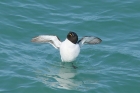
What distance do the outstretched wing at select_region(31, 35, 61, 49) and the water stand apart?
451 mm

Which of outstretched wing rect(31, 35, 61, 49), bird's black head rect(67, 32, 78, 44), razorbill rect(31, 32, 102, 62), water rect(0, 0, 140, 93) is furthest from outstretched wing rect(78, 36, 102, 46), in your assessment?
outstretched wing rect(31, 35, 61, 49)

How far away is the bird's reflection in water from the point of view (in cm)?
1652

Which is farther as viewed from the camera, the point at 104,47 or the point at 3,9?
the point at 3,9

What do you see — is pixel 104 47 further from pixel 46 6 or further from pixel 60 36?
pixel 46 6

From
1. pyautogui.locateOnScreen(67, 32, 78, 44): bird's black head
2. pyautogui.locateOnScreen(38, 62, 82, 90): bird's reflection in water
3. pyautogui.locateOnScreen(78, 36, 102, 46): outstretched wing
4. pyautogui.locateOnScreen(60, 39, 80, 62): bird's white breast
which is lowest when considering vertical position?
pyautogui.locateOnScreen(38, 62, 82, 90): bird's reflection in water

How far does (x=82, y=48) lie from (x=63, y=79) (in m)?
3.10

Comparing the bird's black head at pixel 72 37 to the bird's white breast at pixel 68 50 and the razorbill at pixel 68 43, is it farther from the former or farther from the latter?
the bird's white breast at pixel 68 50

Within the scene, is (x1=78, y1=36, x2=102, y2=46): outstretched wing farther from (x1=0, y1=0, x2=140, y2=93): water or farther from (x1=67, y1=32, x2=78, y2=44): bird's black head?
(x1=67, y1=32, x2=78, y2=44): bird's black head

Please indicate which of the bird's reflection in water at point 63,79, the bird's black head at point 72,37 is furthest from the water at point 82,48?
the bird's black head at point 72,37

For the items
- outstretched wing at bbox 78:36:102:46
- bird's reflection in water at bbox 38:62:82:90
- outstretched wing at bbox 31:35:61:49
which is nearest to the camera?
bird's reflection in water at bbox 38:62:82:90

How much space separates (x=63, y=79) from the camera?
17094mm

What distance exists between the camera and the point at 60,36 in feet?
67.7

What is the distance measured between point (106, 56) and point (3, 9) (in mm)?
5449

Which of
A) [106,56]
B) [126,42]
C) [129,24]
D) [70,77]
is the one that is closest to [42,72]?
[70,77]
